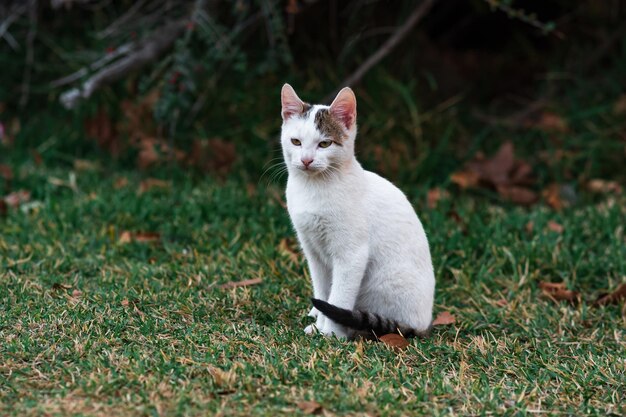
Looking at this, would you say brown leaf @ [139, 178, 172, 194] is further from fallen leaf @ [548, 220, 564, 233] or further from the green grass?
fallen leaf @ [548, 220, 564, 233]

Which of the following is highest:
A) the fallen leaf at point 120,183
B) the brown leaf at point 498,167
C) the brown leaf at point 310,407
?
the brown leaf at point 498,167

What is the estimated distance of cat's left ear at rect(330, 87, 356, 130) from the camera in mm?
3328

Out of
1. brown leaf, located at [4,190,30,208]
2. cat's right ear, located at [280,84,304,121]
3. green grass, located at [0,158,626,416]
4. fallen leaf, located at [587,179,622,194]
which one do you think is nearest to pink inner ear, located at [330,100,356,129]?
cat's right ear, located at [280,84,304,121]

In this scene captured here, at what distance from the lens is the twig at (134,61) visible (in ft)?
18.4

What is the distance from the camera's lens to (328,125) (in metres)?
3.33

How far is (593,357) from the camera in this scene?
328cm

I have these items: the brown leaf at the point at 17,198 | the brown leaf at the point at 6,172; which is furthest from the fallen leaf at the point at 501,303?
the brown leaf at the point at 6,172

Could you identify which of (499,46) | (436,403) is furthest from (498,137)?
(436,403)

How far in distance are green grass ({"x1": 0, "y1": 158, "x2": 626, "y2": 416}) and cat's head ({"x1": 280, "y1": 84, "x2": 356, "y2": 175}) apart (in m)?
0.70

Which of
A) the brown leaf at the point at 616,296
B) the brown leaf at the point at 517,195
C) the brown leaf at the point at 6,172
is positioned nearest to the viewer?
the brown leaf at the point at 616,296

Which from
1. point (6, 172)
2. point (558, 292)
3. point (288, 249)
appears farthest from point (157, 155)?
point (558, 292)

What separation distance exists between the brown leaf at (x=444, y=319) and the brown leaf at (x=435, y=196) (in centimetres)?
155

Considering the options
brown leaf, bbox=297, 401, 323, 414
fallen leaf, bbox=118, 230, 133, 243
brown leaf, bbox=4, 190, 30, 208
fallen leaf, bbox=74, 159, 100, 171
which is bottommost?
fallen leaf, bbox=118, 230, 133, 243

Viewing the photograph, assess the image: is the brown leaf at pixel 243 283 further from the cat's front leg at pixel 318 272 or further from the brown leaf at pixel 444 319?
the brown leaf at pixel 444 319
